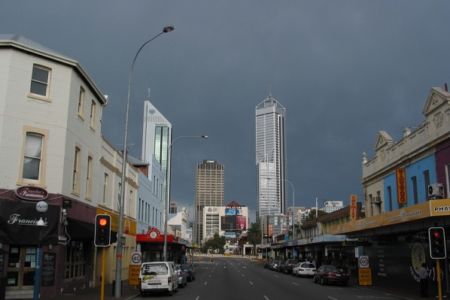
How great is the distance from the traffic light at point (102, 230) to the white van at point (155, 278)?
849 cm

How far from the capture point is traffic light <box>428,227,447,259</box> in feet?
57.5

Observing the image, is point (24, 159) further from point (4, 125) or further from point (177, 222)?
point (177, 222)

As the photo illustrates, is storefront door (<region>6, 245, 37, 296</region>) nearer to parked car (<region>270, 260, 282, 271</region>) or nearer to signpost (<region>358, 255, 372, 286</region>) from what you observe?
signpost (<region>358, 255, 372, 286</region>)

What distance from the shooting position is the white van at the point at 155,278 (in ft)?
82.7

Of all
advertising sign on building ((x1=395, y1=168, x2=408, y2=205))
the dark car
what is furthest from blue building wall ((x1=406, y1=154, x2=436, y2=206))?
the dark car

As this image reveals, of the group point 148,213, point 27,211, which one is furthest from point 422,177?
point 148,213

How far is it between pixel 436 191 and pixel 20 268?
2117 cm

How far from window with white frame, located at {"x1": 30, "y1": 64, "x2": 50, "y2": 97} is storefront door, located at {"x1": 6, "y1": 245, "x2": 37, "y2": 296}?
670 centimetres

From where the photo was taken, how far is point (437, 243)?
1770 centimetres

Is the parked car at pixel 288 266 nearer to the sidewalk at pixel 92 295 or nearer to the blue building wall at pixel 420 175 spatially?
the blue building wall at pixel 420 175

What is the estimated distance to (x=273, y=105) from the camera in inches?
7726

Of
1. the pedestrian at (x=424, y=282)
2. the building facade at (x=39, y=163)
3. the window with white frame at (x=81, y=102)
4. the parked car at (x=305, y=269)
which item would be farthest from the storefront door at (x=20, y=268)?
the parked car at (x=305, y=269)

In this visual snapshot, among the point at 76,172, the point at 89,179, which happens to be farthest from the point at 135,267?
the point at 76,172

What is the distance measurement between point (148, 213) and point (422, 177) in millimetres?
27134
